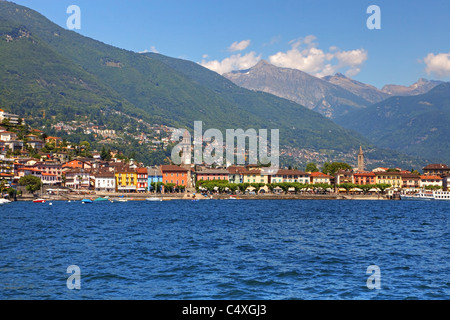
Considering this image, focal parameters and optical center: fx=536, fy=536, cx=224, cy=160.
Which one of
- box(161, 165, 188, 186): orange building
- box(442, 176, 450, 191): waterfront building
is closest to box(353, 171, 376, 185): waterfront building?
box(442, 176, 450, 191): waterfront building

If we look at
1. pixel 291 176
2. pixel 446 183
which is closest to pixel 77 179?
pixel 291 176

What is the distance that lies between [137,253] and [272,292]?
12.5 m

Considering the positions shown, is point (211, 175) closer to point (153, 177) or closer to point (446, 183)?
point (153, 177)

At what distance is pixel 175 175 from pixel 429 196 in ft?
219

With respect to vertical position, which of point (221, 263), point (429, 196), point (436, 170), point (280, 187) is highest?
point (436, 170)

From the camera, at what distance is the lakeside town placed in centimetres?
12493

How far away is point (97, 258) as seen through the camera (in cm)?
2784

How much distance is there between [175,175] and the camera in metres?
140

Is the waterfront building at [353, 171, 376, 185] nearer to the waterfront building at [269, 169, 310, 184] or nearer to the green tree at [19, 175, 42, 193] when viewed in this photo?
the waterfront building at [269, 169, 310, 184]

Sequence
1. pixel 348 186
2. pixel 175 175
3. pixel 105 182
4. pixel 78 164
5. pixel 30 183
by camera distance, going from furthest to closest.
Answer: pixel 78 164, pixel 175 175, pixel 348 186, pixel 105 182, pixel 30 183

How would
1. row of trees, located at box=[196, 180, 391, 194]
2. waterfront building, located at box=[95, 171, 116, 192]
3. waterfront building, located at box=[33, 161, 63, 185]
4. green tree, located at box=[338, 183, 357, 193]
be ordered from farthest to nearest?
1. green tree, located at box=[338, 183, 357, 193]
2. waterfront building, located at box=[95, 171, 116, 192]
3. row of trees, located at box=[196, 180, 391, 194]
4. waterfront building, located at box=[33, 161, 63, 185]

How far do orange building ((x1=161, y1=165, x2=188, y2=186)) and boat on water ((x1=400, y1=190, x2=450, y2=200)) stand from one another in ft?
186

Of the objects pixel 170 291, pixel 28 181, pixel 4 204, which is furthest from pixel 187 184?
pixel 170 291

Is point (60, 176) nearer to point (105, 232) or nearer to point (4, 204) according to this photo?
point (4, 204)
